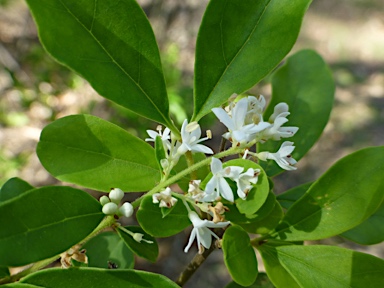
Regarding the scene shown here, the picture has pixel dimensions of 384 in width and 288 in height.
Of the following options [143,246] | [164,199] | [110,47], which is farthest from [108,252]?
[110,47]

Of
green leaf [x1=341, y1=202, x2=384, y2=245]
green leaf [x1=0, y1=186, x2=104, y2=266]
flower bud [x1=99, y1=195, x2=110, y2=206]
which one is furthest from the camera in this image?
green leaf [x1=341, y1=202, x2=384, y2=245]

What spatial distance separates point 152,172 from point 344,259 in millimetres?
335

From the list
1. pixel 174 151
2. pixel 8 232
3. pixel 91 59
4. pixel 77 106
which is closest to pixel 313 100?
pixel 174 151

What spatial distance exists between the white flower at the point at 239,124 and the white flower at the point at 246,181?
0.17 ft

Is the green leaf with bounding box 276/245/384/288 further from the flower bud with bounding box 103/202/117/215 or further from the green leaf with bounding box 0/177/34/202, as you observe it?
the green leaf with bounding box 0/177/34/202

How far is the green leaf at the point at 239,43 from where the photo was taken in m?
0.69

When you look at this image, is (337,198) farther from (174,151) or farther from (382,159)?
(174,151)

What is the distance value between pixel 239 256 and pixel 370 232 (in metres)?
0.31

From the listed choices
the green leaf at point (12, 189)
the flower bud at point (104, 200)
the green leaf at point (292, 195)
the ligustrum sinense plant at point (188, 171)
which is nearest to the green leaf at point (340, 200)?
the ligustrum sinense plant at point (188, 171)

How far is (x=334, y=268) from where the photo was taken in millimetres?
690

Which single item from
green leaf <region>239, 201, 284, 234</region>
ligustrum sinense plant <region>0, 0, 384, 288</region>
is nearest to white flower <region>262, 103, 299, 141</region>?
ligustrum sinense plant <region>0, 0, 384, 288</region>

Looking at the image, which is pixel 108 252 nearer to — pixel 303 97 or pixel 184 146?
pixel 184 146

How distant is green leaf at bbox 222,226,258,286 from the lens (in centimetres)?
64

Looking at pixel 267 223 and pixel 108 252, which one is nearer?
pixel 267 223
